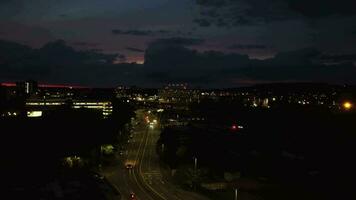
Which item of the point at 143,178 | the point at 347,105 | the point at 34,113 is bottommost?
the point at 143,178

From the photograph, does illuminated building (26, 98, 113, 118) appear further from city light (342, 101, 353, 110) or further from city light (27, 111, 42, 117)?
city light (342, 101, 353, 110)

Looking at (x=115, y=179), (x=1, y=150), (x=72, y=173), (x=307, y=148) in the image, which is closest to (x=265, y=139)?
(x=307, y=148)

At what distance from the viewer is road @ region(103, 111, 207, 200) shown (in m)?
47.0

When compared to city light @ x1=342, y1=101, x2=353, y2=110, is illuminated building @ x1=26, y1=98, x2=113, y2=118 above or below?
below

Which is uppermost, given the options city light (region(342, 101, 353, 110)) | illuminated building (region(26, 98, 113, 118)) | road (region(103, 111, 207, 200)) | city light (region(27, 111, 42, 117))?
city light (region(342, 101, 353, 110))

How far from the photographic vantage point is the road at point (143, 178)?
4700 centimetres

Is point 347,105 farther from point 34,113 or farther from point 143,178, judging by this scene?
point 34,113

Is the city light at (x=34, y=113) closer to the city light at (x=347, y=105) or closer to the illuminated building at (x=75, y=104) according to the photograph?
the illuminated building at (x=75, y=104)

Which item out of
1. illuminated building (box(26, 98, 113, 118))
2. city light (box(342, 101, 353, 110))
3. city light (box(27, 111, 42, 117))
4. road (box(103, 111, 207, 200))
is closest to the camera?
road (box(103, 111, 207, 200))

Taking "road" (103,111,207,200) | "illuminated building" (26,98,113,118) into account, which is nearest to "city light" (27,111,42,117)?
"illuminated building" (26,98,113,118)

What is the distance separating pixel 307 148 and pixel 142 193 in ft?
90.3

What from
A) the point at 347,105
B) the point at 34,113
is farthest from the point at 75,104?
the point at 347,105

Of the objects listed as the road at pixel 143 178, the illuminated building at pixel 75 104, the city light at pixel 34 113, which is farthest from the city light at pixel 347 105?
the illuminated building at pixel 75 104

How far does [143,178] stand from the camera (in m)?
55.6
